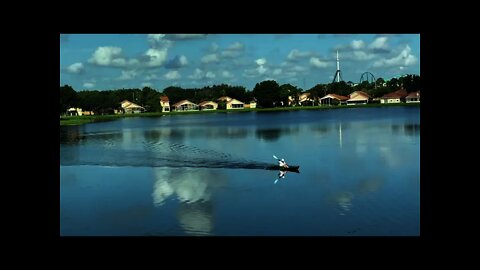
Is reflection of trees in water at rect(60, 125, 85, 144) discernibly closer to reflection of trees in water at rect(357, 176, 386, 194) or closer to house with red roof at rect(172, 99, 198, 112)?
reflection of trees in water at rect(357, 176, 386, 194)

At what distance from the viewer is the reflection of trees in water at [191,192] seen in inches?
374

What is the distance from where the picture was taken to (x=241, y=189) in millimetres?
13141

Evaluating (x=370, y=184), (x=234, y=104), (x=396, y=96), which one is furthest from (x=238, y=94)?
(x=370, y=184)

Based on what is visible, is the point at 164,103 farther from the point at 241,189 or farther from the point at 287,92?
the point at 241,189

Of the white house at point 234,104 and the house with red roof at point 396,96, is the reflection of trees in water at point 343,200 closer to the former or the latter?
the white house at point 234,104

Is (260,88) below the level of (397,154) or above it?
above

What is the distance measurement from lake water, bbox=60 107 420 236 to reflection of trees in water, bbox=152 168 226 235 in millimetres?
27

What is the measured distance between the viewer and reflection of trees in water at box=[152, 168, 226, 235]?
9.51 meters
